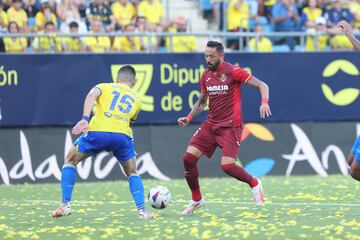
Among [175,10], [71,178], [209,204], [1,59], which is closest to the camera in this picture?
[71,178]

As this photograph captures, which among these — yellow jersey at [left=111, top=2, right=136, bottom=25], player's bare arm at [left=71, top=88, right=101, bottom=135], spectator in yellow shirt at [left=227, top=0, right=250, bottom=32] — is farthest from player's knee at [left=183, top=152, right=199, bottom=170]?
spectator in yellow shirt at [left=227, top=0, right=250, bottom=32]

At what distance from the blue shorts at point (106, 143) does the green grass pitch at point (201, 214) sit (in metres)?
0.88

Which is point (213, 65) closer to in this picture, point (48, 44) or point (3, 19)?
point (48, 44)

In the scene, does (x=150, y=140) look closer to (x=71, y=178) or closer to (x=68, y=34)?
(x=68, y=34)

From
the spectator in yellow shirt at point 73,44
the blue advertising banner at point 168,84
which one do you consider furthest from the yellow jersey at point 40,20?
the blue advertising banner at point 168,84

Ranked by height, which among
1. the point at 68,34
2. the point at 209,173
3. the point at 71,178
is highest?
the point at 68,34

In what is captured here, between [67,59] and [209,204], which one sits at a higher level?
[67,59]

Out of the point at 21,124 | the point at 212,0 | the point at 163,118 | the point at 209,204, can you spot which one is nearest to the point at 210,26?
the point at 212,0

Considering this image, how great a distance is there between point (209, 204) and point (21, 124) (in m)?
6.69

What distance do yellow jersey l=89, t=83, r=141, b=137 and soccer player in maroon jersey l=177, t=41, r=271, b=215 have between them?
113 cm

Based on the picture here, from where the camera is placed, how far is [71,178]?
42.4 ft

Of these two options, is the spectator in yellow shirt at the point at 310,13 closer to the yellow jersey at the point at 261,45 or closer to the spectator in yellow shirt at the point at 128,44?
the yellow jersey at the point at 261,45

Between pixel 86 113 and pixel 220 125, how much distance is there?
2247 mm

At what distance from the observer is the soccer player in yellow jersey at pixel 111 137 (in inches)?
509
